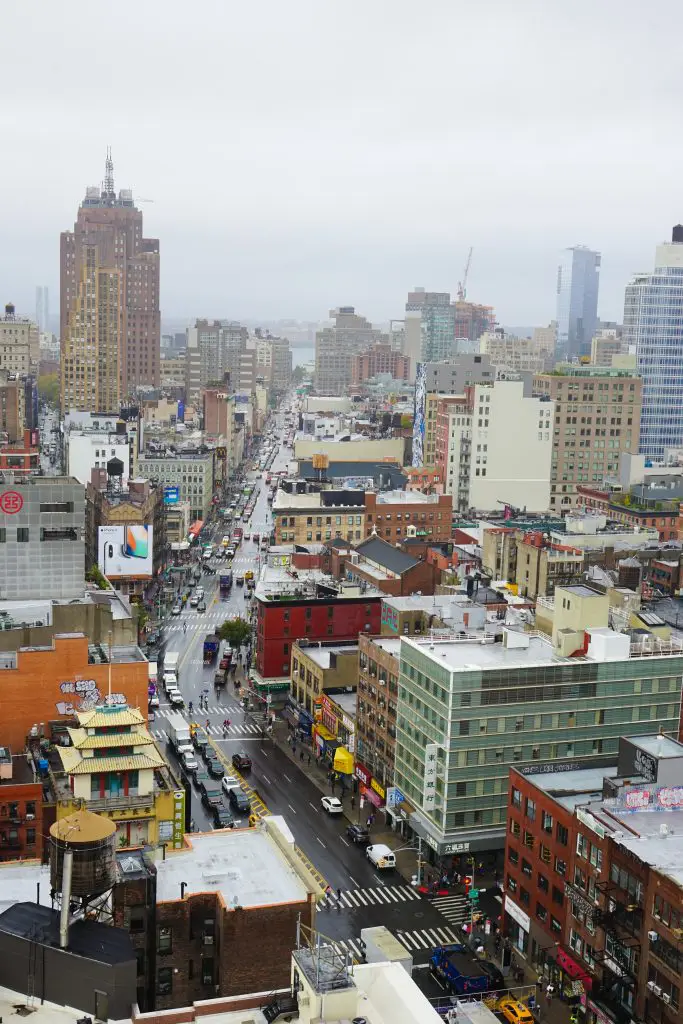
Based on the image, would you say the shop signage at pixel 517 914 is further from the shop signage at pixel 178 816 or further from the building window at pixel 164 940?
the building window at pixel 164 940

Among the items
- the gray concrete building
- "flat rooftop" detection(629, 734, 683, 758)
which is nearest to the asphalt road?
"flat rooftop" detection(629, 734, 683, 758)

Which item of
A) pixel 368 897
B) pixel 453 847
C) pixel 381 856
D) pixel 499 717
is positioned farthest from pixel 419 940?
pixel 499 717

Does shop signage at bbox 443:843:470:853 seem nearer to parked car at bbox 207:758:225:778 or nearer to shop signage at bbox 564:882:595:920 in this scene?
shop signage at bbox 564:882:595:920

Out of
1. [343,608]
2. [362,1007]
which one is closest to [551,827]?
[362,1007]

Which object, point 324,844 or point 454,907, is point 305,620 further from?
point 454,907

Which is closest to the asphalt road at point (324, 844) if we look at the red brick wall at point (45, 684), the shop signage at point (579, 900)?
the shop signage at point (579, 900)
